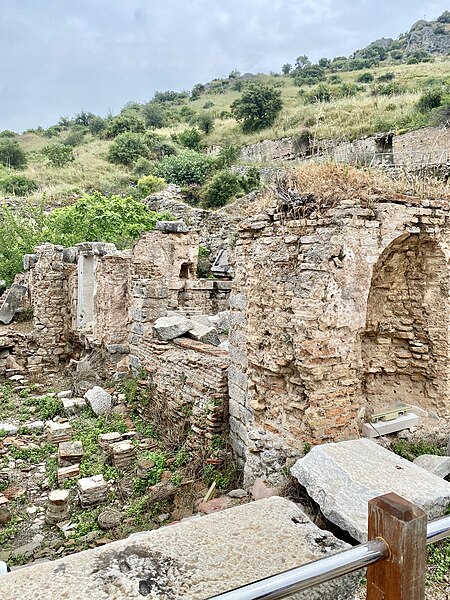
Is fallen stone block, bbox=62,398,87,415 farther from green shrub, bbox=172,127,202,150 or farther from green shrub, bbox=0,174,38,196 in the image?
green shrub, bbox=172,127,202,150

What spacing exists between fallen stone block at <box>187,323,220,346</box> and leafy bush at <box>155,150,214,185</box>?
2100 centimetres

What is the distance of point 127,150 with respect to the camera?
113ft

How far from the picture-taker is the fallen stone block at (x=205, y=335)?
7.18 meters

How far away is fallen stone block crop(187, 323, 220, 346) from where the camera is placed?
7180 mm

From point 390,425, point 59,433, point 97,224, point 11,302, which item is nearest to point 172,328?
point 59,433

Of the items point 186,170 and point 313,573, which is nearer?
point 313,573

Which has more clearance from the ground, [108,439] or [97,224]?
[97,224]

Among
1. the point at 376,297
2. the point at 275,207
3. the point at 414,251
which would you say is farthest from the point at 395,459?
the point at 275,207

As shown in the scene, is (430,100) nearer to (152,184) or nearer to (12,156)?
(152,184)

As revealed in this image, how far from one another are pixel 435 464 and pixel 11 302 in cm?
1188

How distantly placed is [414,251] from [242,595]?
4.17 metres

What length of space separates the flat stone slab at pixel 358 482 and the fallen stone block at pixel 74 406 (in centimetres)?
523

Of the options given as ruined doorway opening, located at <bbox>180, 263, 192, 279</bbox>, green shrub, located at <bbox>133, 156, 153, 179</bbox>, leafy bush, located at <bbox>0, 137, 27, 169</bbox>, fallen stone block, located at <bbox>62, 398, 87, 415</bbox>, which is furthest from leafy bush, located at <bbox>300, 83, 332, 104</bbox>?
fallen stone block, located at <bbox>62, 398, 87, 415</bbox>

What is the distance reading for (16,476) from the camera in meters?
5.93
